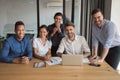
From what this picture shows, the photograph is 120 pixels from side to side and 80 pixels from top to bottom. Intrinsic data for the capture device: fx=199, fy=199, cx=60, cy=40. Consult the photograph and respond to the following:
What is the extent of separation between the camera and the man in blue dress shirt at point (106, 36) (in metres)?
2.52

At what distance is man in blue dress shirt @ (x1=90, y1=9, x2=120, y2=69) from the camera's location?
8.27 ft

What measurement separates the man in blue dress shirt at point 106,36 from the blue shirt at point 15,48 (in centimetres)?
83

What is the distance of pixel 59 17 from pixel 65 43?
0.60m

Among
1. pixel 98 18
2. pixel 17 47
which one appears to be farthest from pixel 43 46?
pixel 98 18

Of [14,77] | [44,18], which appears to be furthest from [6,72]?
[44,18]

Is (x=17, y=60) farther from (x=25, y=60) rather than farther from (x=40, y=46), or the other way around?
(x=40, y=46)

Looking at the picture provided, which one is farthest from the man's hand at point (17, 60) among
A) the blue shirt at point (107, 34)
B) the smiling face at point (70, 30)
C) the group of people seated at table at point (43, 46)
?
the blue shirt at point (107, 34)

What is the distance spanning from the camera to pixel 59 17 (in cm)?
316

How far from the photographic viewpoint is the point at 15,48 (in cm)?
250

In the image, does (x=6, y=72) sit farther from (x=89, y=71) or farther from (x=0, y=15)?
(x=0, y=15)

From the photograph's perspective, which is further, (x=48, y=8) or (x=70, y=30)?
(x=48, y=8)

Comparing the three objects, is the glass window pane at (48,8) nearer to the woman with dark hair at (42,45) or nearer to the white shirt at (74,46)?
the woman with dark hair at (42,45)

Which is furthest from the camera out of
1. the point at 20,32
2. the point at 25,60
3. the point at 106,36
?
the point at 106,36

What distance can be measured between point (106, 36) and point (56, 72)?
0.98 metres
